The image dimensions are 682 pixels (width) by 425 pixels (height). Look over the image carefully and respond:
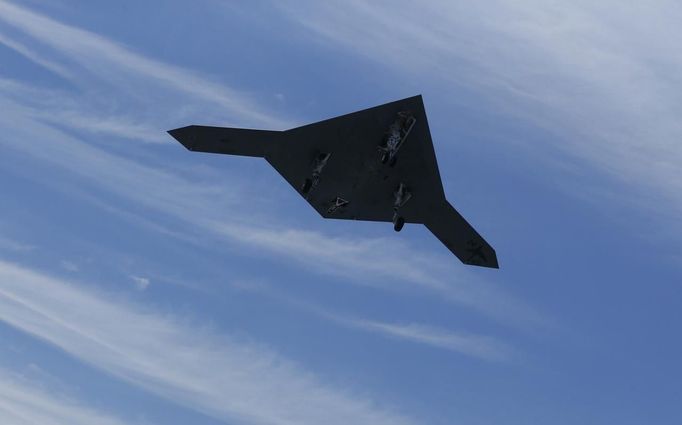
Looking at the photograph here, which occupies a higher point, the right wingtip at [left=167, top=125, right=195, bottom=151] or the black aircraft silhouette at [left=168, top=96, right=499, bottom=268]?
the black aircraft silhouette at [left=168, top=96, right=499, bottom=268]

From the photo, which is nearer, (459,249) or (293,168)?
(293,168)

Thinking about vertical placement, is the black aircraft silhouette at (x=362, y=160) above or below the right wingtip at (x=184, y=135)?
above

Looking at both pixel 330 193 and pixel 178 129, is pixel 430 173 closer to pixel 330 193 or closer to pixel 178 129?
pixel 330 193

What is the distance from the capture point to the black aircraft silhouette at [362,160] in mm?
55969

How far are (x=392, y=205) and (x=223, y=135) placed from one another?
11730mm

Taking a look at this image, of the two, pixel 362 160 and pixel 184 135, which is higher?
pixel 362 160

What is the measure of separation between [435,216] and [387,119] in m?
8.98

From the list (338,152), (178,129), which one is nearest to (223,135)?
(178,129)

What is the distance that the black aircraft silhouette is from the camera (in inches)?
2203

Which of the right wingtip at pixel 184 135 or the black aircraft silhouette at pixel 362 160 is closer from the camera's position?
the black aircraft silhouette at pixel 362 160

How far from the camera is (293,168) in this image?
2309 inches

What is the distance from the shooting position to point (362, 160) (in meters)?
57.7

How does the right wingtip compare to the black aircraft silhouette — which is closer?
the black aircraft silhouette

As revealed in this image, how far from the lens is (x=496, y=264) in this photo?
63781 millimetres
